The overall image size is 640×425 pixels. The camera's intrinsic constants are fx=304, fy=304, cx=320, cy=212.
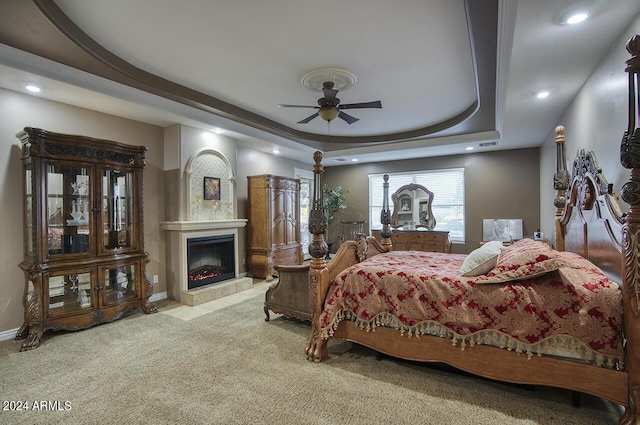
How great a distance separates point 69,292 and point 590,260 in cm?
505

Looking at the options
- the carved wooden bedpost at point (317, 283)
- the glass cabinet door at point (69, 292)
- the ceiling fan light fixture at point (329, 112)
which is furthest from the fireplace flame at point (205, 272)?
the ceiling fan light fixture at point (329, 112)

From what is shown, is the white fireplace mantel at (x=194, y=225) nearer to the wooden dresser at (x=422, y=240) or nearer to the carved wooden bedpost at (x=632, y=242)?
the wooden dresser at (x=422, y=240)

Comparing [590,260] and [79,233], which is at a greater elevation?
[79,233]

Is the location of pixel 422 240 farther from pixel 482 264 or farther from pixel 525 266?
pixel 525 266

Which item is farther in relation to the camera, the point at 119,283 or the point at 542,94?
the point at 119,283

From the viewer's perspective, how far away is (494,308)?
6.86ft

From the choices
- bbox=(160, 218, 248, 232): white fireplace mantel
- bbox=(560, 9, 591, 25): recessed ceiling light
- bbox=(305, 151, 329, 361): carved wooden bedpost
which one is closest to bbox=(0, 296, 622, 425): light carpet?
bbox=(305, 151, 329, 361): carved wooden bedpost

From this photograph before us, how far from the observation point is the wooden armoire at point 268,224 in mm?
5715

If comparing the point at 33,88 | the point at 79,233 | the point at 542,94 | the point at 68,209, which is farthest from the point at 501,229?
the point at 33,88

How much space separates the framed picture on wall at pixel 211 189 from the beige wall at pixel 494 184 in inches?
164

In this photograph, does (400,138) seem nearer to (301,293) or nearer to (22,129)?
(301,293)

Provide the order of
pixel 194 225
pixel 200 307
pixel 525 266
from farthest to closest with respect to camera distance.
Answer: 1. pixel 194 225
2. pixel 200 307
3. pixel 525 266

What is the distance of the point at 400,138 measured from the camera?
6203mm

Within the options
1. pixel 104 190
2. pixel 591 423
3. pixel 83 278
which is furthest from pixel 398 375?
pixel 104 190
